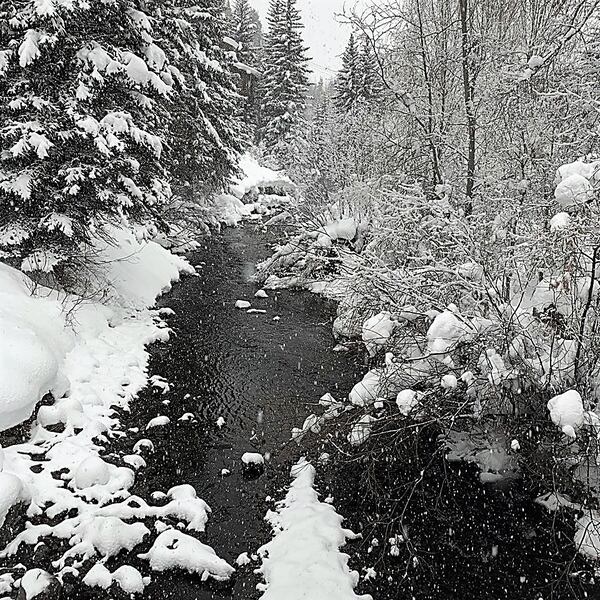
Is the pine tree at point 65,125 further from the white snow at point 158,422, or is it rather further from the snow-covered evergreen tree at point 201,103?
the snow-covered evergreen tree at point 201,103

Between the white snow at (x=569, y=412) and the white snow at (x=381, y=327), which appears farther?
the white snow at (x=381, y=327)

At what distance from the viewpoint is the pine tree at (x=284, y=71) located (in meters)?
34.8

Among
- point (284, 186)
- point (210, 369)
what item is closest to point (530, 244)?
point (210, 369)

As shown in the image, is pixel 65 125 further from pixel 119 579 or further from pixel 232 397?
pixel 119 579

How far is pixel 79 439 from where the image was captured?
7.06m

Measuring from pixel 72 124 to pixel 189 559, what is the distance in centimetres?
776

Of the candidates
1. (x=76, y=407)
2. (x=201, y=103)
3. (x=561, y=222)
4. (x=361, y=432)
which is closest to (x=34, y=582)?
(x=76, y=407)

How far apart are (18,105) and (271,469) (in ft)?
23.9

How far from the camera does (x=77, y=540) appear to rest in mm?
5434

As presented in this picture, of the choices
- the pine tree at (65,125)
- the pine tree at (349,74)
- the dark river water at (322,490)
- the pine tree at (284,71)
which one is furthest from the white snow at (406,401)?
the pine tree at (284,71)

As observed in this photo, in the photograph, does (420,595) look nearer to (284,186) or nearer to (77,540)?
(77,540)

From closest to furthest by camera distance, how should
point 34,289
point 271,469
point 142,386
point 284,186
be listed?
point 271,469 < point 142,386 < point 34,289 < point 284,186

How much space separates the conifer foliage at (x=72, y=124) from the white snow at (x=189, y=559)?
5.87 meters

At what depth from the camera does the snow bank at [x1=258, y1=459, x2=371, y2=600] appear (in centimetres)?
504
